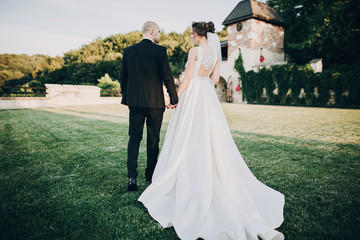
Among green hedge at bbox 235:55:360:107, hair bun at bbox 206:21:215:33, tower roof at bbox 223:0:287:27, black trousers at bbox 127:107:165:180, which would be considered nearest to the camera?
hair bun at bbox 206:21:215:33

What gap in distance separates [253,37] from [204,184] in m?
25.0

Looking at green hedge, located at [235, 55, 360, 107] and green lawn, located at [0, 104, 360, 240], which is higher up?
green hedge, located at [235, 55, 360, 107]

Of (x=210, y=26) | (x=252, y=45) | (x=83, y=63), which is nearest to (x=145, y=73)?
(x=210, y=26)

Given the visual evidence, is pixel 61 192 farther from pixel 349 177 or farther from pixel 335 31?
pixel 335 31

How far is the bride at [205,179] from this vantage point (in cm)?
194

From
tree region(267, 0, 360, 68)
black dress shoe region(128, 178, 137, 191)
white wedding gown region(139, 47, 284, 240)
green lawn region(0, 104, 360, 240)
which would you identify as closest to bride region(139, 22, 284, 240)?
white wedding gown region(139, 47, 284, 240)

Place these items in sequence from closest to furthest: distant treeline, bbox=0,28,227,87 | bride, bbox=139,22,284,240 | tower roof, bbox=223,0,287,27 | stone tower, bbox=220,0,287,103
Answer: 1. bride, bbox=139,22,284,240
2. tower roof, bbox=223,0,287,27
3. stone tower, bbox=220,0,287,103
4. distant treeline, bbox=0,28,227,87

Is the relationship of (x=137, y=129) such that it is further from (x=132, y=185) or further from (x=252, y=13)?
(x=252, y=13)

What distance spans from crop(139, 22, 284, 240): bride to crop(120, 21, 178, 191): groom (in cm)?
29

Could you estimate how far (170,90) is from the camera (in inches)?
110

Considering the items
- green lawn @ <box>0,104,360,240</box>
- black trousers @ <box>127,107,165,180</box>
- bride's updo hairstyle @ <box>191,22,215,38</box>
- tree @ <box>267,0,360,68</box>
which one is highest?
tree @ <box>267,0,360,68</box>

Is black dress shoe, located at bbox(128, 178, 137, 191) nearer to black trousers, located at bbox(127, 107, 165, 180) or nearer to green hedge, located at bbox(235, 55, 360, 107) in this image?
black trousers, located at bbox(127, 107, 165, 180)

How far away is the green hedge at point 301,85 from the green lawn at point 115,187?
14596mm

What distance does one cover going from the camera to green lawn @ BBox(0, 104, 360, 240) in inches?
76.7
